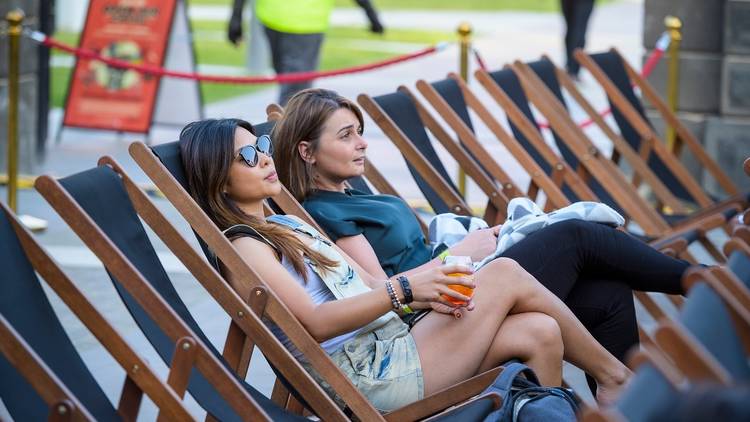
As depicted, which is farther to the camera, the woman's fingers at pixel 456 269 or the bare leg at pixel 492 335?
the bare leg at pixel 492 335

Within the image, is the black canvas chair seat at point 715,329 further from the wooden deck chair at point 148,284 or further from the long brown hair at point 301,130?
the long brown hair at point 301,130

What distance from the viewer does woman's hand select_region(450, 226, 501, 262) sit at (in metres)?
4.20

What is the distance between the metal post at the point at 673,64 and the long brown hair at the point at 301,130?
A: 13.3 ft

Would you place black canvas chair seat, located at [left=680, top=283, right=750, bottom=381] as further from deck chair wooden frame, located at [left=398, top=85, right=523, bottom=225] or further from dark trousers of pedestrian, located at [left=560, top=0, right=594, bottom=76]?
dark trousers of pedestrian, located at [left=560, top=0, right=594, bottom=76]

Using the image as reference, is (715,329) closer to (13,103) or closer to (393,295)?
(393,295)

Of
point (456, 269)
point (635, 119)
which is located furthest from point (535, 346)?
point (635, 119)

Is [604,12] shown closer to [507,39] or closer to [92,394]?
[507,39]

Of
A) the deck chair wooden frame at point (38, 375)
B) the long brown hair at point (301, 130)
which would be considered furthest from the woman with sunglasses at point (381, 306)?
the deck chair wooden frame at point (38, 375)

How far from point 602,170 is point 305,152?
1.93 m


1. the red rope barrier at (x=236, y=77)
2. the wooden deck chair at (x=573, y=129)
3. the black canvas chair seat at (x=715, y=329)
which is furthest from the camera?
the red rope barrier at (x=236, y=77)

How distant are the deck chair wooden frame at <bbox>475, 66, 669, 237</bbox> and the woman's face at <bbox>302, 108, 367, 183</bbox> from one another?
1.64 metres

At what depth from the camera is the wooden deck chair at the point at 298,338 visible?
10.9 ft

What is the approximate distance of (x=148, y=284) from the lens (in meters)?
3.10

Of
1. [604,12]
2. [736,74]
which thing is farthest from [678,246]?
[604,12]
